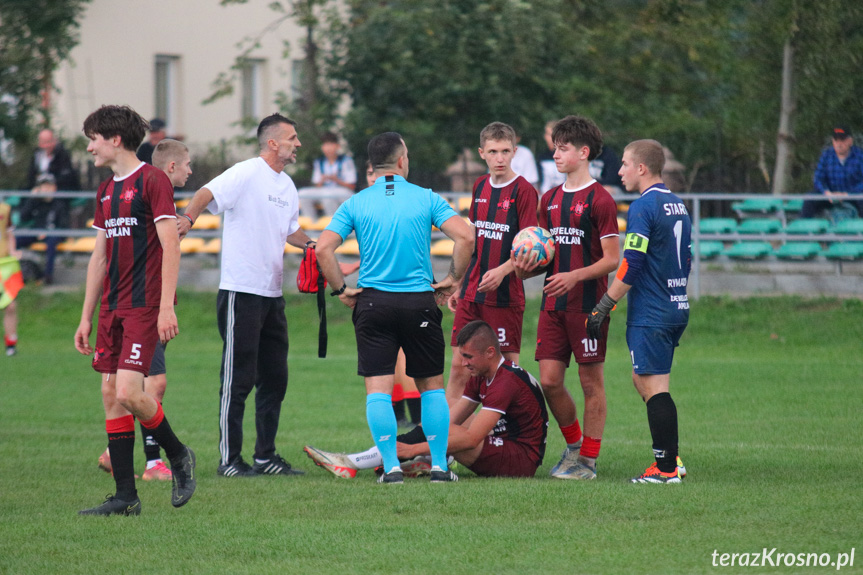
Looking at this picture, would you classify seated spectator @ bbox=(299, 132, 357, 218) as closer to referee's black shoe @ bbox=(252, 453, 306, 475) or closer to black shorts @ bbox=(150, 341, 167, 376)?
black shorts @ bbox=(150, 341, 167, 376)

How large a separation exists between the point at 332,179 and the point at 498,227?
10.4 meters

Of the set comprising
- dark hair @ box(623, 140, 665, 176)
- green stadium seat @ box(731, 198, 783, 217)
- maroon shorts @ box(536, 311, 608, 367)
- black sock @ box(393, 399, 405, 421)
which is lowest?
black sock @ box(393, 399, 405, 421)

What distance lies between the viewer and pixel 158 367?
7.70 metres

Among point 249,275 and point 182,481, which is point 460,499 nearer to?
point 182,481

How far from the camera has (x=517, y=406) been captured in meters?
7.27

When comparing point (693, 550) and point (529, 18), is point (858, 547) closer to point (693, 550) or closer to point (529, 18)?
point (693, 550)

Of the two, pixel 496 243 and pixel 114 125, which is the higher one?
pixel 114 125

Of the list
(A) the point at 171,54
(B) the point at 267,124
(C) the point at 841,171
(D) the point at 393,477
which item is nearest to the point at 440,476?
(D) the point at 393,477

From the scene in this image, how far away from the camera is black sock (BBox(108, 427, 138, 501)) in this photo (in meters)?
6.25

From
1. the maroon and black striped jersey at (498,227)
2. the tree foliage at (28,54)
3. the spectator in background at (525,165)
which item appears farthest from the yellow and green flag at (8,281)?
the tree foliage at (28,54)

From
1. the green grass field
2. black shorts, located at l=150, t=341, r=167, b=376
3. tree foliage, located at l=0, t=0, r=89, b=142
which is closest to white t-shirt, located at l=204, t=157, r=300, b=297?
black shorts, located at l=150, t=341, r=167, b=376

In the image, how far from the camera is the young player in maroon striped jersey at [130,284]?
20.1ft

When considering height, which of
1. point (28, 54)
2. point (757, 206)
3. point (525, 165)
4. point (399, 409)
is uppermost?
point (28, 54)

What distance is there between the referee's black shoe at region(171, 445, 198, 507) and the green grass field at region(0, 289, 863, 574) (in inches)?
3.8
